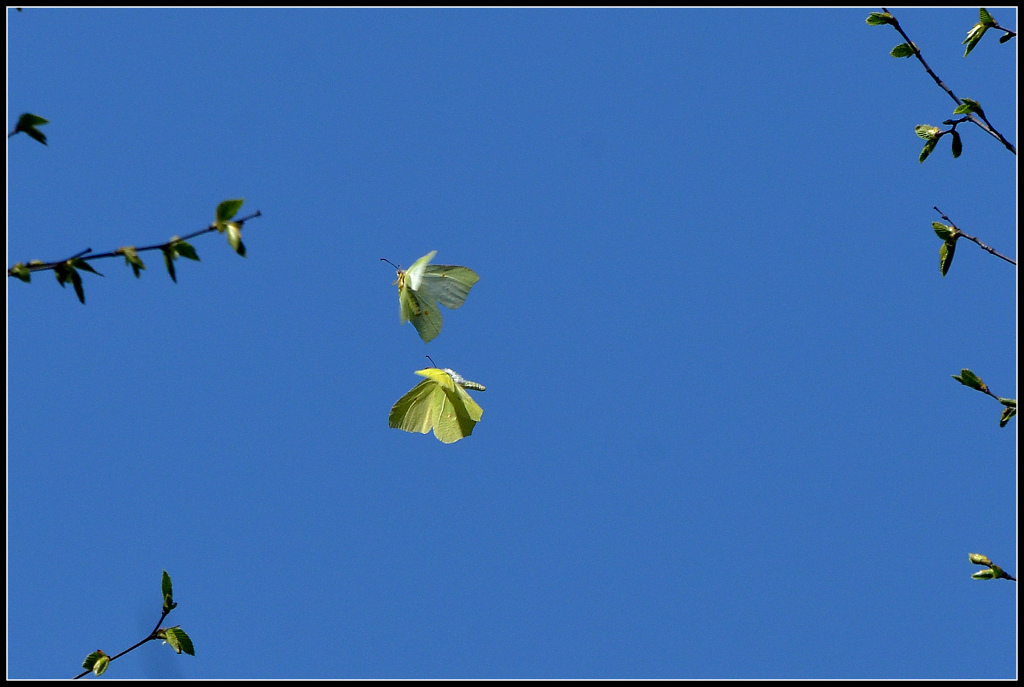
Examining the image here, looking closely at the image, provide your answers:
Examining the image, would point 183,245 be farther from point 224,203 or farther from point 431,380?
point 431,380

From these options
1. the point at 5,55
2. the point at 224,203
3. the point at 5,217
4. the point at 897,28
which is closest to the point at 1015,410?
the point at 897,28

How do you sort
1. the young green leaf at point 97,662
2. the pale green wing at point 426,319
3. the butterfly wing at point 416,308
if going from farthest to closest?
the pale green wing at point 426,319 < the butterfly wing at point 416,308 < the young green leaf at point 97,662

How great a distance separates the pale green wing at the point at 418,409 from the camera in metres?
7.60

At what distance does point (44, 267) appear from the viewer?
3764mm

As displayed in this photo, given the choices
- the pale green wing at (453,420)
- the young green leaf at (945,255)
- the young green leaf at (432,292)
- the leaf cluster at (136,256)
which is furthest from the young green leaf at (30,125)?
the young green leaf at (945,255)

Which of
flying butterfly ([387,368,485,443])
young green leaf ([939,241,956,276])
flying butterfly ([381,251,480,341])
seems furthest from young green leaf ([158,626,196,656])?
young green leaf ([939,241,956,276])

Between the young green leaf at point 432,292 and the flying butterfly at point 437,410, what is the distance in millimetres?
544

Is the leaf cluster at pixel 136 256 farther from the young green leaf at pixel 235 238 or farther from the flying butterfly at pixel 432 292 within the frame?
the flying butterfly at pixel 432 292

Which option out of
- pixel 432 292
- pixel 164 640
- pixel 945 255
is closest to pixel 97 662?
pixel 164 640

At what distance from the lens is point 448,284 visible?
7.86m

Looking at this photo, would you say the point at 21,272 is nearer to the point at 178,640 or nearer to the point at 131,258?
the point at 131,258

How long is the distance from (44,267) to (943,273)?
493 cm

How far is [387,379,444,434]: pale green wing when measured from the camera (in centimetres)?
760

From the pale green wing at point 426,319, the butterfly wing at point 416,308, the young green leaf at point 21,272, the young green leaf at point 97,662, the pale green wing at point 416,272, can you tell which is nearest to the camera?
the young green leaf at point 21,272
